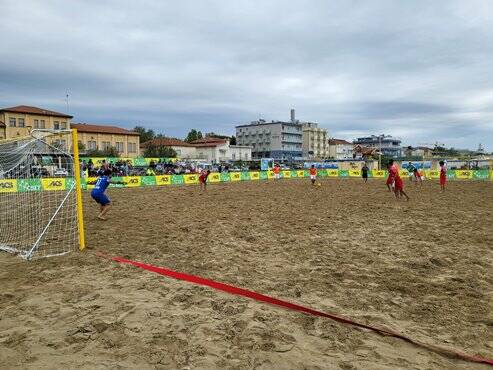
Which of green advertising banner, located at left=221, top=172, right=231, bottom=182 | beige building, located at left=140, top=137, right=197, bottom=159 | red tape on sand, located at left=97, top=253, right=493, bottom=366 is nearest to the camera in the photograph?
red tape on sand, located at left=97, top=253, right=493, bottom=366

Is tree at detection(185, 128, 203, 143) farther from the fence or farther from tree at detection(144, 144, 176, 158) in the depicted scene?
the fence

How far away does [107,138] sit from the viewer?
2717 inches

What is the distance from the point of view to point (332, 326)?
411 cm

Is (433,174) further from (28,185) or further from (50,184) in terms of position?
(28,185)

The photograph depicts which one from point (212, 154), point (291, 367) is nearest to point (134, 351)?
point (291, 367)

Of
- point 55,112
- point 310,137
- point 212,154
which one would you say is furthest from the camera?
point 310,137

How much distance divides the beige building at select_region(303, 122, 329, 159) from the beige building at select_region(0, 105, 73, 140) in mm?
69401

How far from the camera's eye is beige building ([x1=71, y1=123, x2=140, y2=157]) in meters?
66.1

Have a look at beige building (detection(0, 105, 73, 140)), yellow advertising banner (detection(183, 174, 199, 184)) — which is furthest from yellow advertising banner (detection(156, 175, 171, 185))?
beige building (detection(0, 105, 73, 140))

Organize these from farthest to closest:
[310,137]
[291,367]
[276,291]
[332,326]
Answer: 1. [310,137]
2. [276,291]
3. [332,326]
4. [291,367]

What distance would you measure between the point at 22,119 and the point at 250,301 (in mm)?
65849

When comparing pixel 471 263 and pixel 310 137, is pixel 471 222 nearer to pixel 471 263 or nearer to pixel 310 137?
pixel 471 263

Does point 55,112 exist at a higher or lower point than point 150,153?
higher

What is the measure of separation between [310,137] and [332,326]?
11013 cm
